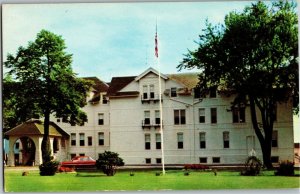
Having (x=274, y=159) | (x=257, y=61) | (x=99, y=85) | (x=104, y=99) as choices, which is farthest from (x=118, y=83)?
(x=274, y=159)

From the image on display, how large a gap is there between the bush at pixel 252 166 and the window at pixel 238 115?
0.84 meters

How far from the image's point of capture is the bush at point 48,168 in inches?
650

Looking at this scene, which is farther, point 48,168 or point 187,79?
point 187,79

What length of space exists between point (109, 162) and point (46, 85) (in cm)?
217

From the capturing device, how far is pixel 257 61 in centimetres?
1702

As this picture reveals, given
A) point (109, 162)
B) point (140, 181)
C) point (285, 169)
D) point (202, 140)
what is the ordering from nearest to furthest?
point (140, 181)
point (285, 169)
point (109, 162)
point (202, 140)

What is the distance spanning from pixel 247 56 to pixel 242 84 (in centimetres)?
63

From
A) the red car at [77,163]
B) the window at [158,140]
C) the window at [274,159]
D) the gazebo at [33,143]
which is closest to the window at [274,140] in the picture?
the window at [274,159]

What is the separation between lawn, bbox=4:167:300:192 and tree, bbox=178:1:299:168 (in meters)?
0.70

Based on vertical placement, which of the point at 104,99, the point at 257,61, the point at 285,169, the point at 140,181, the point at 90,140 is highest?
the point at 257,61

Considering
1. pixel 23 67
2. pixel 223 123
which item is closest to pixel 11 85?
pixel 23 67

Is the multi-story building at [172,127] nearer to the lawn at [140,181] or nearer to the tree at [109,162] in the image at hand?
the tree at [109,162]

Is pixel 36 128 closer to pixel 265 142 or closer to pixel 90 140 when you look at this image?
pixel 90 140

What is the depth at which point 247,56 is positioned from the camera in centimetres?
1702
